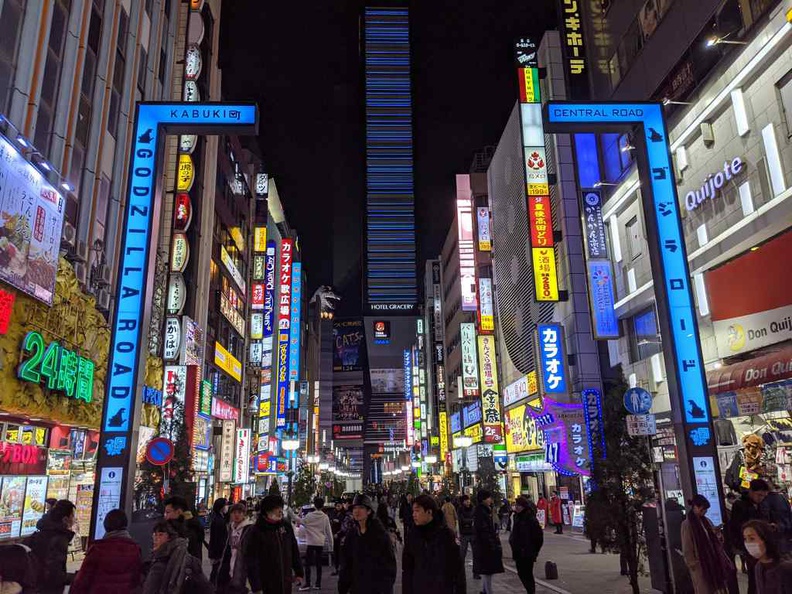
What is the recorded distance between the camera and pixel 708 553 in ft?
24.7

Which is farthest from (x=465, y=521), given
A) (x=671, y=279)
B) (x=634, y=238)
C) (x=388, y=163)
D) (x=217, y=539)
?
(x=388, y=163)

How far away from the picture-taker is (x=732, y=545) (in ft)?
30.2

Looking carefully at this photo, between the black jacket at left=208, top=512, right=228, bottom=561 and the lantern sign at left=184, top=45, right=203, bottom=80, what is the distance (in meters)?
26.5

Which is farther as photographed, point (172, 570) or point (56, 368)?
point (56, 368)

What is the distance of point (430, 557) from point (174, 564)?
2.20 m

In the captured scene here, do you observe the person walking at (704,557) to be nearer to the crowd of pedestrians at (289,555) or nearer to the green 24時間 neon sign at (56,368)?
the crowd of pedestrians at (289,555)

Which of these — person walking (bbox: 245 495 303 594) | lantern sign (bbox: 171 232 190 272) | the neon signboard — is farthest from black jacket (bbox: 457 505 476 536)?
the neon signboard

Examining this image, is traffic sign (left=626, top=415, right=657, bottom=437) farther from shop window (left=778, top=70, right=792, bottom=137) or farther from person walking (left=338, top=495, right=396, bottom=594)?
shop window (left=778, top=70, right=792, bottom=137)

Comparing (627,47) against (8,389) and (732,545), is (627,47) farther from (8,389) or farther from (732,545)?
(8,389)

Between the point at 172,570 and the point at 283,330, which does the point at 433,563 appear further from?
the point at 283,330

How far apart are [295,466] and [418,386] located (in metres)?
21.3

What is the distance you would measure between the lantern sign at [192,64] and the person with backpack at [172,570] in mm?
31447

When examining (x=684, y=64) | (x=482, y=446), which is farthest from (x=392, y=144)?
(x=684, y=64)

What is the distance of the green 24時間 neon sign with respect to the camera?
50.5 feet
